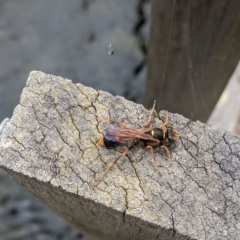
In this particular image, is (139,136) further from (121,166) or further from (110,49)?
(110,49)

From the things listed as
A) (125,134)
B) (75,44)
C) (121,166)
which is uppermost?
(75,44)

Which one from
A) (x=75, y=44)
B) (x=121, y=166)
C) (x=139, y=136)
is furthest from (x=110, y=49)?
(x=121, y=166)

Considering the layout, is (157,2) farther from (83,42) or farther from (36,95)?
(83,42)

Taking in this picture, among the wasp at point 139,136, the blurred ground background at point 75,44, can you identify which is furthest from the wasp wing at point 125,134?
the blurred ground background at point 75,44

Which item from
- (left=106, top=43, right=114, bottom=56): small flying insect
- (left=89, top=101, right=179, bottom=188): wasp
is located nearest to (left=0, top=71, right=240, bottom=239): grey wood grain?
(left=89, top=101, right=179, bottom=188): wasp

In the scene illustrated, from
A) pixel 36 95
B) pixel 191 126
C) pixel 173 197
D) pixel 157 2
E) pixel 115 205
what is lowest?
pixel 115 205

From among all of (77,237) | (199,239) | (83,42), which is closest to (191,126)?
(199,239)
